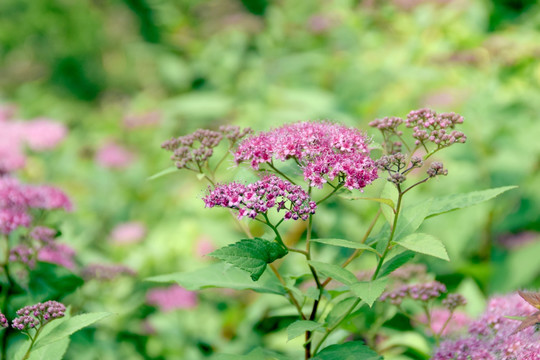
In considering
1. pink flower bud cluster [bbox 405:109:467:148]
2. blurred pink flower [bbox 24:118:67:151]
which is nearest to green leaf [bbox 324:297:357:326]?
pink flower bud cluster [bbox 405:109:467:148]

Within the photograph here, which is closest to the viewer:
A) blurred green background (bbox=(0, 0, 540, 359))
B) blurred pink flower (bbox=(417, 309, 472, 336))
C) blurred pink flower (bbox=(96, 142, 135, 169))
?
blurred pink flower (bbox=(417, 309, 472, 336))

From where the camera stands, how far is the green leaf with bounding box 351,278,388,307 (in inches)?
31.2

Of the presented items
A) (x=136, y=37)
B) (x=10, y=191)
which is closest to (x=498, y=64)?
(x=10, y=191)

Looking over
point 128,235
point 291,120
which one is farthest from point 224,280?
point 291,120

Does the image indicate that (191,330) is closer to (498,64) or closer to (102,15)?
(498,64)

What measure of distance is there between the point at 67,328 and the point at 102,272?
2.77ft

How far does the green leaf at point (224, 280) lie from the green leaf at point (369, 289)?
192mm

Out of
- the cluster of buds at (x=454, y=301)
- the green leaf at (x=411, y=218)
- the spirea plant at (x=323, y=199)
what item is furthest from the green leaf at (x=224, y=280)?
the cluster of buds at (x=454, y=301)

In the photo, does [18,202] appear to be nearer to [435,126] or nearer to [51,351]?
[51,351]

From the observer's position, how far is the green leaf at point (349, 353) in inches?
34.4

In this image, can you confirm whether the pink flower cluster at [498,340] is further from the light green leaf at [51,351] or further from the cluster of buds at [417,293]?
the light green leaf at [51,351]

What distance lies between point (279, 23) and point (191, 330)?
2043 millimetres

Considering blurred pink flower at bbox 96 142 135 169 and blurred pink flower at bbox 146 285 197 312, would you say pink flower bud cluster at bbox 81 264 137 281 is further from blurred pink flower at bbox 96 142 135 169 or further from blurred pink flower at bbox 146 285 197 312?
blurred pink flower at bbox 96 142 135 169

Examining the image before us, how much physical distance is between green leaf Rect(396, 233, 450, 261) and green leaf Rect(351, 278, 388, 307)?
0.21 feet
